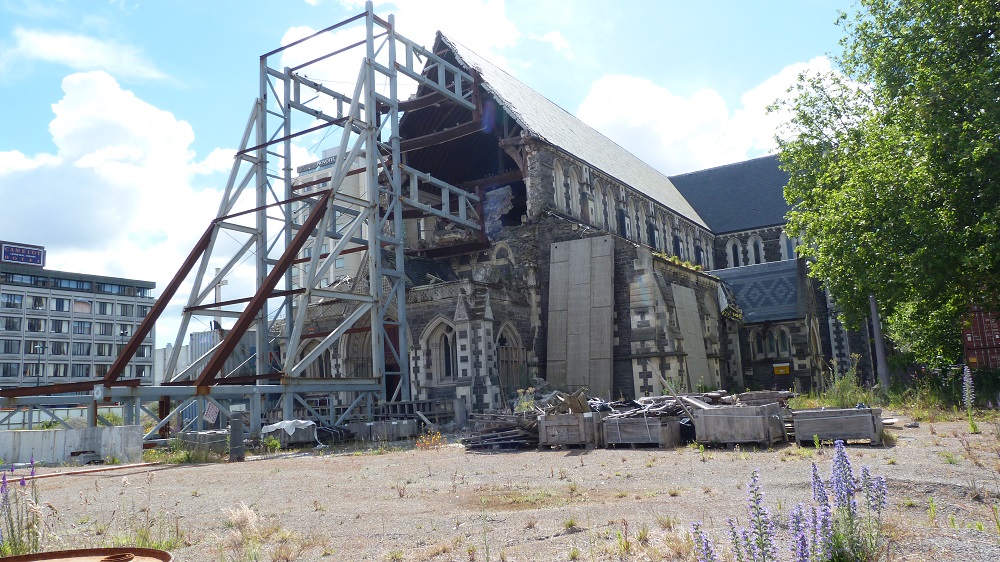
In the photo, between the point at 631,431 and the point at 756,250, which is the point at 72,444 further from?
the point at 756,250

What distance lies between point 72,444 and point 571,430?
11259mm

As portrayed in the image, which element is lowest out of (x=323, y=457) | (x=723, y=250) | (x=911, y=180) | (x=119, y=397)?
(x=323, y=457)

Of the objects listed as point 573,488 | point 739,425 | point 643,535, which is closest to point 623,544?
point 643,535

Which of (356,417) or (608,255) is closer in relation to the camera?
(356,417)

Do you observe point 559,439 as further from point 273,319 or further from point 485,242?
point 273,319

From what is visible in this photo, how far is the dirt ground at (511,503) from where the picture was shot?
6.17 meters

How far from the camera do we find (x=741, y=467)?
10.5m

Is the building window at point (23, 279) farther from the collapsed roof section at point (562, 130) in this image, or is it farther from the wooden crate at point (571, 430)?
the wooden crate at point (571, 430)

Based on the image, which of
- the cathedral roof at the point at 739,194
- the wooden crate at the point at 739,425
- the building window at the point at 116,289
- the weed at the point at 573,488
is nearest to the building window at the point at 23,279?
the building window at the point at 116,289

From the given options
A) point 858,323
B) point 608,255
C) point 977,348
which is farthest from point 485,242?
point 977,348

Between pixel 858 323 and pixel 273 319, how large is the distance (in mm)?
20452

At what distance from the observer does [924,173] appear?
57.8ft

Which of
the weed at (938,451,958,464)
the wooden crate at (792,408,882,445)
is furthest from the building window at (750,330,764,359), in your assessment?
the weed at (938,451,958,464)

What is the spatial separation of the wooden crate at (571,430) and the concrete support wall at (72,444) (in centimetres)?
896
